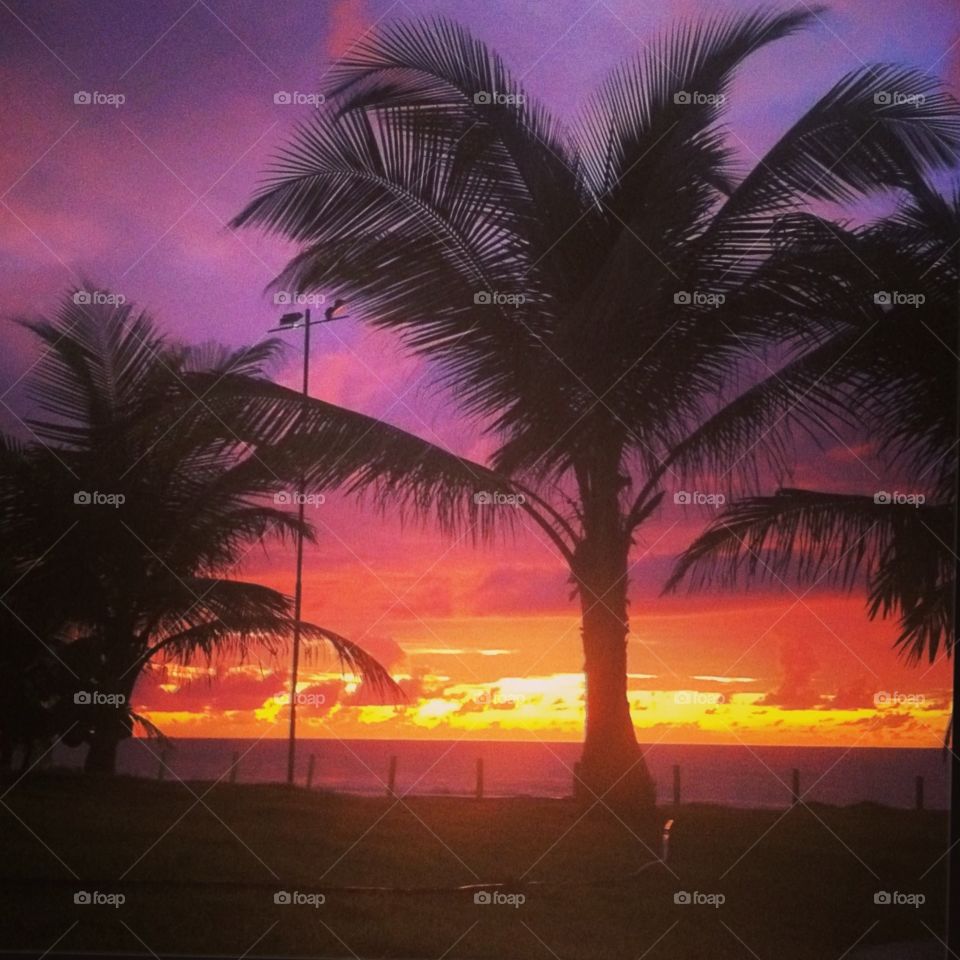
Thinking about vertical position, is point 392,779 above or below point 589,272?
below

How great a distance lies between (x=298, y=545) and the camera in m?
4.10

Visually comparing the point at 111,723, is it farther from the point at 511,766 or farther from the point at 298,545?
the point at 511,766

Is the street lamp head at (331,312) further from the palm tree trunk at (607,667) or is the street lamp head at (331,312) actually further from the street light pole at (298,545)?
the palm tree trunk at (607,667)

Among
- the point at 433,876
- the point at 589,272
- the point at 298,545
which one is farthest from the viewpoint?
the point at 589,272

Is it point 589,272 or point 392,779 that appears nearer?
point 392,779

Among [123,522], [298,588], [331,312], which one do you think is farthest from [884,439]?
[123,522]

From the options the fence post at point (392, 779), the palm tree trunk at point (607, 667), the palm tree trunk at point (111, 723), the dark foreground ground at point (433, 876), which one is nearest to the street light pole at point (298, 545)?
the dark foreground ground at point (433, 876)

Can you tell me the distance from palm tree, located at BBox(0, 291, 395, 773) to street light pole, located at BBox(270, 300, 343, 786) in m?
0.04

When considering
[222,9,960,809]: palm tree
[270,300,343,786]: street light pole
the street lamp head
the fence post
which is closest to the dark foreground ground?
the fence post

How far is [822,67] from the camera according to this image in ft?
13.3

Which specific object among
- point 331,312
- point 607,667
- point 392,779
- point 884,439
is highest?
point 331,312

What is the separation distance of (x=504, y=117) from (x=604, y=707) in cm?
202

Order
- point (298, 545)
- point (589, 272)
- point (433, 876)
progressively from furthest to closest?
point (589, 272) → point (298, 545) → point (433, 876)

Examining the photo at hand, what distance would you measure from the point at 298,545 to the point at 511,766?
102 centimetres
